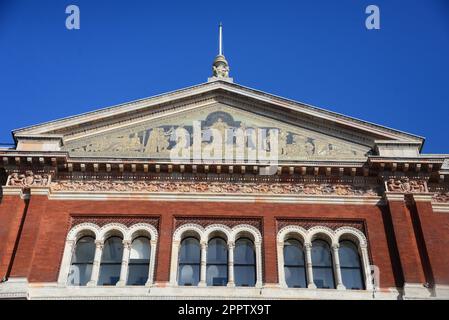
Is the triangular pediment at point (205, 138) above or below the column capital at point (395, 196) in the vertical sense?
above

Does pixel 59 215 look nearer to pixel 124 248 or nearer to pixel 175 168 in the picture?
pixel 124 248

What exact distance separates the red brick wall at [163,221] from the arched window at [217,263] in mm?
963

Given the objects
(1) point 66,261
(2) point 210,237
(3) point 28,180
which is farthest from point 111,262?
(3) point 28,180

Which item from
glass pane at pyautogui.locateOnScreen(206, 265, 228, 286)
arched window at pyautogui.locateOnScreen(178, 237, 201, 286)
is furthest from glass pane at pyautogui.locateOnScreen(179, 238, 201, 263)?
glass pane at pyautogui.locateOnScreen(206, 265, 228, 286)

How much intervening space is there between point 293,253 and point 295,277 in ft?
2.77

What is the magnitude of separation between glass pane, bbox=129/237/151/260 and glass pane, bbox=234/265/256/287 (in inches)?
105

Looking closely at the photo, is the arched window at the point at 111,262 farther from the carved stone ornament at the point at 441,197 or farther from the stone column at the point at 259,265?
the carved stone ornament at the point at 441,197

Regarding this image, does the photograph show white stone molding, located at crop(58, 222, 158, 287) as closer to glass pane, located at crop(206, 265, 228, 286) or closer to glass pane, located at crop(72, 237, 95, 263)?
glass pane, located at crop(72, 237, 95, 263)

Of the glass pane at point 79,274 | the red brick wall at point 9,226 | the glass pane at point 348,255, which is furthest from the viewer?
the glass pane at point 348,255

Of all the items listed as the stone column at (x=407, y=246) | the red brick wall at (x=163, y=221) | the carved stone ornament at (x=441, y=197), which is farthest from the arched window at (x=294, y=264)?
the carved stone ornament at (x=441, y=197)

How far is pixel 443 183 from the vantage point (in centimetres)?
2075

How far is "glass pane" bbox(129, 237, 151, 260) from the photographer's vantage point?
62.4 ft

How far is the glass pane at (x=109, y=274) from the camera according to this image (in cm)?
1848

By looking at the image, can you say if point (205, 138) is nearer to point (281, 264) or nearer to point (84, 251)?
point (281, 264)
